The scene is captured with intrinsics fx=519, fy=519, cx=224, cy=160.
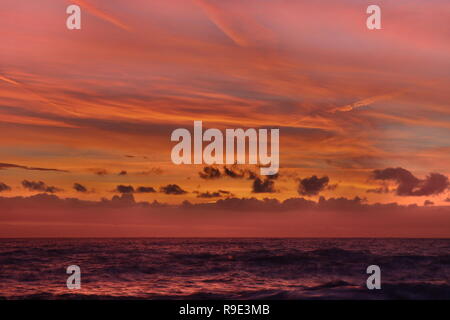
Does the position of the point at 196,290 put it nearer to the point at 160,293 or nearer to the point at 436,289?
the point at 160,293

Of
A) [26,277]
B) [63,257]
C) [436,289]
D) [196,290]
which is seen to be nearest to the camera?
[436,289]

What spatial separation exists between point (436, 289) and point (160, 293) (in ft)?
39.8

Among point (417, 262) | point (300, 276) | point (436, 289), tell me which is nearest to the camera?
point (436, 289)

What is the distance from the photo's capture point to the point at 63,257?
4234cm

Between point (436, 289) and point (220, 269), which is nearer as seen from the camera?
point (436, 289)
